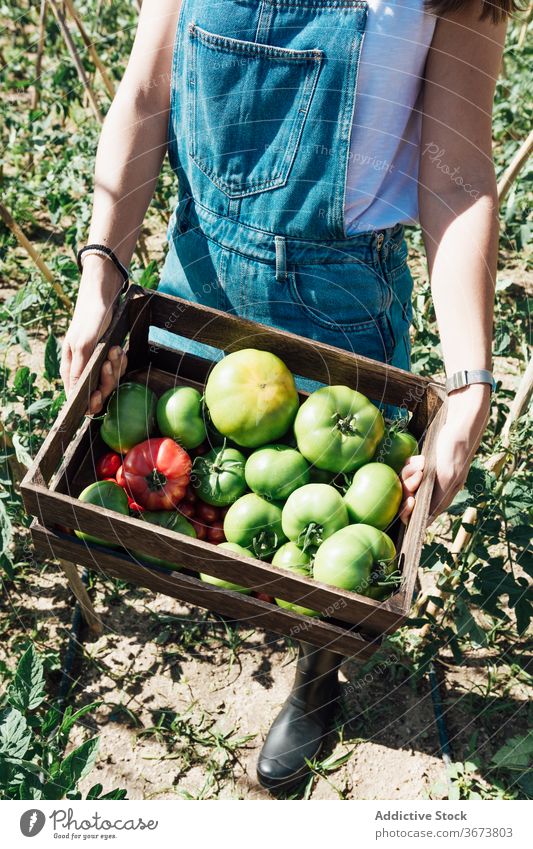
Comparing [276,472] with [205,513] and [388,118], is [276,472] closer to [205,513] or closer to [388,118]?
[205,513]

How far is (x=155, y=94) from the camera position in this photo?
4.88 feet

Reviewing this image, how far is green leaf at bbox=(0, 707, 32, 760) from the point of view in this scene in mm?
1347

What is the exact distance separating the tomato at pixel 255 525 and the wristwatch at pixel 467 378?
38 centimetres

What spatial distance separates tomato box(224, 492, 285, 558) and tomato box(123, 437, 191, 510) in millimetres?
103

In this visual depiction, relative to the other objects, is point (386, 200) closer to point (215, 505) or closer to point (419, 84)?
point (419, 84)

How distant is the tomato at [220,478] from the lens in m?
1.28

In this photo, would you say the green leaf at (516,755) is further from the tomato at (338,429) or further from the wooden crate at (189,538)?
the tomato at (338,429)

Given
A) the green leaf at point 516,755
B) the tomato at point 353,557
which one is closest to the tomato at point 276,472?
the tomato at point 353,557

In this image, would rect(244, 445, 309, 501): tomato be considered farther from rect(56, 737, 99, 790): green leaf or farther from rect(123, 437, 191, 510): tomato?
rect(56, 737, 99, 790): green leaf

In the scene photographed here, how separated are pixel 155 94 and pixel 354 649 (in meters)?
1.14

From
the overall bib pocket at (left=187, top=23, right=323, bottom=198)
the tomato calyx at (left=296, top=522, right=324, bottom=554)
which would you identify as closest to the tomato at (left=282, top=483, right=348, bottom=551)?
the tomato calyx at (left=296, top=522, right=324, bottom=554)

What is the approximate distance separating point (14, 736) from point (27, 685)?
13 cm

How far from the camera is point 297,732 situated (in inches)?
71.1
